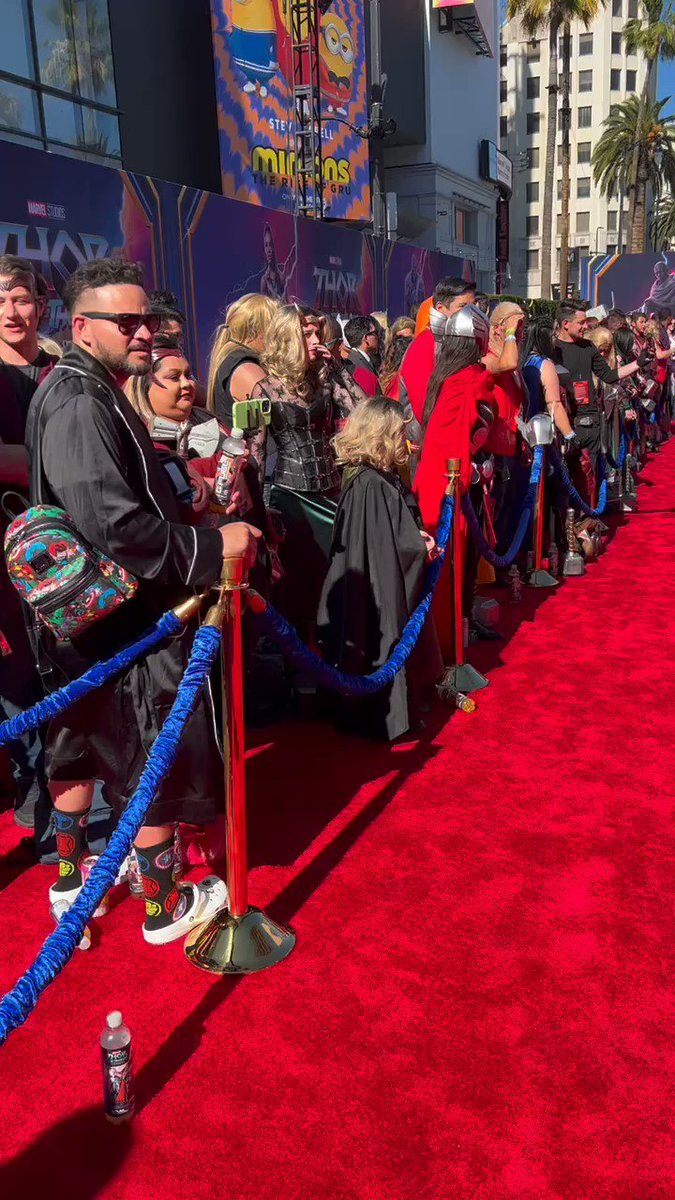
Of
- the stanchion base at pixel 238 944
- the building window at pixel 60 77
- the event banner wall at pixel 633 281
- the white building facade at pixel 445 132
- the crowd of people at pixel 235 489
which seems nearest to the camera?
the crowd of people at pixel 235 489

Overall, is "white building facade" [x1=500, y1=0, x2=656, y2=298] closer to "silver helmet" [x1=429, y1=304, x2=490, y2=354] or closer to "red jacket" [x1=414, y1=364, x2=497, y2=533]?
"silver helmet" [x1=429, y1=304, x2=490, y2=354]

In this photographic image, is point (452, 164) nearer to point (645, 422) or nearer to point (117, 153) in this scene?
point (117, 153)

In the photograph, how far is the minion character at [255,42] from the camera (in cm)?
2005

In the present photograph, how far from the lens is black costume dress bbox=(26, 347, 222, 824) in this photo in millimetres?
2418

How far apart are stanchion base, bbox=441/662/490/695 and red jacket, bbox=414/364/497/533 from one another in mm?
853

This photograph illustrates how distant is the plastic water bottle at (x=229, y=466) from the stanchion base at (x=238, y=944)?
1.29 metres

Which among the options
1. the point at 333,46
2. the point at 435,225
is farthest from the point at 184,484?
the point at 435,225

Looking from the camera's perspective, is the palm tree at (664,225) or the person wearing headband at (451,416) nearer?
the person wearing headband at (451,416)

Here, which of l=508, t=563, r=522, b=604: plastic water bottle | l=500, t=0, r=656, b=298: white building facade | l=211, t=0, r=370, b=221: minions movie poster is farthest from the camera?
l=500, t=0, r=656, b=298: white building facade

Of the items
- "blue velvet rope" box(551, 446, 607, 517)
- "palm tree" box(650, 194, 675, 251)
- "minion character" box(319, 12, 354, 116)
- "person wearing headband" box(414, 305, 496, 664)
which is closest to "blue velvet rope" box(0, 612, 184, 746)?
"person wearing headband" box(414, 305, 496, 664)

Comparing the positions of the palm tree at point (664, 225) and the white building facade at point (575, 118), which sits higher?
the white building facade at point (575, 118)

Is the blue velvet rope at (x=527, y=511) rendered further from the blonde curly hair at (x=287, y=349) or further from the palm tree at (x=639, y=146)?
the palm tree at (x=639, y=146)

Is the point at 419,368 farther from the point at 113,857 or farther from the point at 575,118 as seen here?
the point at 575,118

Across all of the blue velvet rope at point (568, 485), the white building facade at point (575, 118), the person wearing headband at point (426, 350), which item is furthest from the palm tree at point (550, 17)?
the person wearing headband at point (426, 350)
